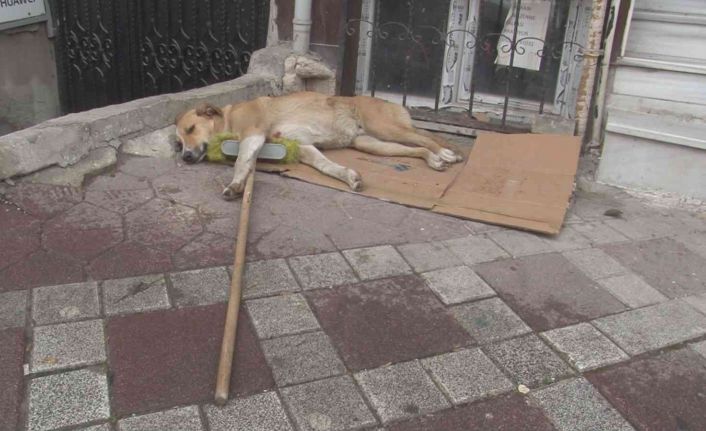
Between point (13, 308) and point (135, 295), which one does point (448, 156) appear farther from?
point (13, 308)

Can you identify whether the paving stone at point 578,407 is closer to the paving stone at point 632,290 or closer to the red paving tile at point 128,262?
the paving stone at point 632,290

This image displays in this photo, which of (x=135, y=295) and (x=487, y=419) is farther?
(x=135, y=295)

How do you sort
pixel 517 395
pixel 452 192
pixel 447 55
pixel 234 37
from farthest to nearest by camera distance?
pixel 234 37, pixel 447 55, pixel 452 192, pixel 517 395

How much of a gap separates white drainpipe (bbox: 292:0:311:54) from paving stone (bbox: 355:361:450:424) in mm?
3643

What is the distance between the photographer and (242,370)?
7.81 feet

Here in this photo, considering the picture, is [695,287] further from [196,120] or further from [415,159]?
[196,120]

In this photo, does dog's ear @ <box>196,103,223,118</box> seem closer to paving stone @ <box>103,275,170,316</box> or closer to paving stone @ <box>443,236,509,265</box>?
paving stone @ <box>103,275,170,316</box>

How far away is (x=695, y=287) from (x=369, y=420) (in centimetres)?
202

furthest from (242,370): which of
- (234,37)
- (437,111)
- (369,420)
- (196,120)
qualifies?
(234,37)

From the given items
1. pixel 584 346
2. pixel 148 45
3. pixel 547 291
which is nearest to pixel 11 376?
pixel 584 346

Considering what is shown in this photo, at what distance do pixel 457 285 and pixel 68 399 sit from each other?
68.6 inches

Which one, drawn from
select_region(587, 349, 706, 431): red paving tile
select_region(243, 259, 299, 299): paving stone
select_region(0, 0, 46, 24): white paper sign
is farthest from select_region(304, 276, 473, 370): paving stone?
select_region(0, 0, 46, 24): white paper sign

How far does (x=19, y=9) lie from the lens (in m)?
6.12

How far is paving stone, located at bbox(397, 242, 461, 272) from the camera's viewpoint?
3.23 metres
